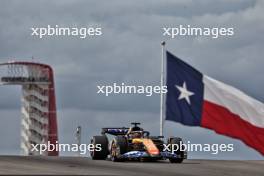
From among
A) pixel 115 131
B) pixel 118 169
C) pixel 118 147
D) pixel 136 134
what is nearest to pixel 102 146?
pixel 115 131

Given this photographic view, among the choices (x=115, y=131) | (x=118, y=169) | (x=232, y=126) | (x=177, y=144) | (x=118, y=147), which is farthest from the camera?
(x=115, y=131)

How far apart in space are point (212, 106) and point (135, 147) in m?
4.59

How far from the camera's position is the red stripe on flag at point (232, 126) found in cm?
2625

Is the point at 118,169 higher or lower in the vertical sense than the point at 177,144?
lower

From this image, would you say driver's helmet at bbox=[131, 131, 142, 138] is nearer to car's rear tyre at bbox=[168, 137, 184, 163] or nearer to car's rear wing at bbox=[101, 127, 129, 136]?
car's rear wing at bbox=[101, 127, 129, 136]

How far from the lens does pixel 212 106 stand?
91.0 feet

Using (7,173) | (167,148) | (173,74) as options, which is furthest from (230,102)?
(7,173)

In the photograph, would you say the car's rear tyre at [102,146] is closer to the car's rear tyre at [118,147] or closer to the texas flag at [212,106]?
the car's rear tyre at [118,147]

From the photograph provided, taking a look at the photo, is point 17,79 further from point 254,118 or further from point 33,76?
point 254,118

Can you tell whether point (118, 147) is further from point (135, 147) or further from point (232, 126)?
point (232, 126)

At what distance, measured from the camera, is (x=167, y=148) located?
3125cm

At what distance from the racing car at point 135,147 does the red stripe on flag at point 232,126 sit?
3.50 meters

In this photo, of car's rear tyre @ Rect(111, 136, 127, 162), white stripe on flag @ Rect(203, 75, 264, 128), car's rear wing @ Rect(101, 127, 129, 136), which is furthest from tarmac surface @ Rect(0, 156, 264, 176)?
car's rear wing @ Rect(101, 127, 129, 136)

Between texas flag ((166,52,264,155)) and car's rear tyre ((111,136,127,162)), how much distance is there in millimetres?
2933
